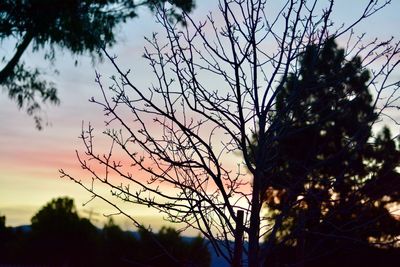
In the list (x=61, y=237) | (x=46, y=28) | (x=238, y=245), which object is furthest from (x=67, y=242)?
(x=238, y=245)

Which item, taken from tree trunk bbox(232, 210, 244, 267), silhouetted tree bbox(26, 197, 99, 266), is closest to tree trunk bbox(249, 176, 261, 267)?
tree trunk bbox(232, 210, 244, 267)

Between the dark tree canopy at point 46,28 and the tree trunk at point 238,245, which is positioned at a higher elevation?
the dark tree canopy at point 46,28

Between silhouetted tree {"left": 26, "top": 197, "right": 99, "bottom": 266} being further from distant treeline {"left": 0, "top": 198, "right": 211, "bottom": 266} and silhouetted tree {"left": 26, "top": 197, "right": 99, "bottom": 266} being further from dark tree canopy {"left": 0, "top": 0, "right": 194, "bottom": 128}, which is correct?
dark tree canopy {"left": 0, "top": 0, "right": 194, "bottom": 128}

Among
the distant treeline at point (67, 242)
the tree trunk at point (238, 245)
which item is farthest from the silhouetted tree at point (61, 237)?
the tree trunk at point (238, 245)

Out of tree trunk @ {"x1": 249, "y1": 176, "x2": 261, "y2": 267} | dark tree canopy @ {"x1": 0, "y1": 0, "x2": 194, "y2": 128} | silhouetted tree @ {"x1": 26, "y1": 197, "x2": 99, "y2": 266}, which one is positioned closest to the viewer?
tree trunk @ {"x1": 249, "y1": 176, "x2": 261, "y2": 267}

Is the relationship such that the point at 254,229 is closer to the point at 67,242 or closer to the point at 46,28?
the point at 46,28

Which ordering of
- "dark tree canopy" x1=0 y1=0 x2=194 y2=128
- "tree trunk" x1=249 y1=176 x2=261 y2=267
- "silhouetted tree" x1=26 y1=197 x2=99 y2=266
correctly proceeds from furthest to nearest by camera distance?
"silhouetted tree" x1=26 y1=197 x2=99 y2=266
"dark tree canopy" x1=0 y1=0 x2=194 y2=128
"tree trunk" x1=249 y1=176 x2=261 y2=267

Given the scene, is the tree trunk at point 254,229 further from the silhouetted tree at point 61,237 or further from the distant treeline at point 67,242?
the silhouetted tree at point 61,237

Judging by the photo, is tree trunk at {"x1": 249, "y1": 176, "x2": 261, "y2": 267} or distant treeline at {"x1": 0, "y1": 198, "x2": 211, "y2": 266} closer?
tree trunk at {"x1": 249, "y1": 176, "x2": 261, "y2": 267}

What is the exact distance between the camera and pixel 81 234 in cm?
2483

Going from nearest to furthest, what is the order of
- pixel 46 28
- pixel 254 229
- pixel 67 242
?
pixel 254 229, pixel 46 28, pixel 67 242

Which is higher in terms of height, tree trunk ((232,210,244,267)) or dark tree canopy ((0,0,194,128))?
dark tree canopy ((0,0,194,128))

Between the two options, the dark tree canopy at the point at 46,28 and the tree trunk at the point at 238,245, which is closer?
the tree trunk at the point at 238,245

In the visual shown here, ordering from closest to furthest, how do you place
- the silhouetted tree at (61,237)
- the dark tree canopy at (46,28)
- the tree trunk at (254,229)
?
1. the tree trunk at (254,229)
2. the dark tree canopy at (46,28)
3. the silhouetted tree at (61,237)
